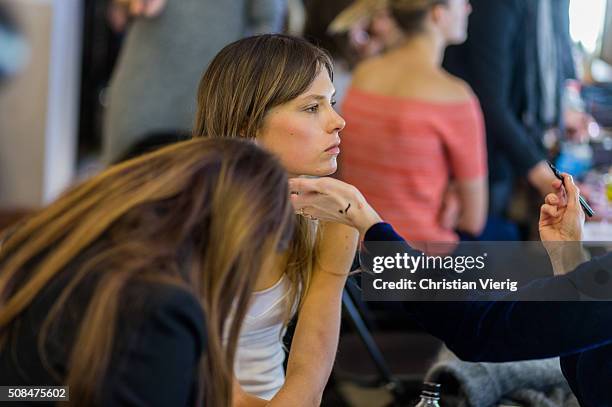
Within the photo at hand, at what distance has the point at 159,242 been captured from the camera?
1.16m

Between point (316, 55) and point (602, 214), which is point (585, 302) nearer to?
point (316, 55)

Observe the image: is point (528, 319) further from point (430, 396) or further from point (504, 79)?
point (504, 79)

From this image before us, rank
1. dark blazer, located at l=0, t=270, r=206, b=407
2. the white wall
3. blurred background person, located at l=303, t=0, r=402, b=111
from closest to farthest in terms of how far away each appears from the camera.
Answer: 1. dark blazer, located at l=0, t=270, r=206, b=407
2. blurred background person, located at l=303, t=0, r=402, b=111
3. the white wall

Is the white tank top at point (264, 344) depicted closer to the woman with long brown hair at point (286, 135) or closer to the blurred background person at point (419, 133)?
the woman with long brown hair at point (286, 135)

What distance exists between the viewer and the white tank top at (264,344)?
5.90 feet

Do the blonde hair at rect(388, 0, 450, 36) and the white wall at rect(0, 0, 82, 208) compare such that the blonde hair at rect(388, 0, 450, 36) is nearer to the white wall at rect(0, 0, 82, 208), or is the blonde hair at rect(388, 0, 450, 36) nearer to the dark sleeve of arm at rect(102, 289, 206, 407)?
the dark sleeve of arm at rect(102, 289, 206, 407)

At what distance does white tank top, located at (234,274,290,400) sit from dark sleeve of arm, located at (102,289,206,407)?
2.13ft

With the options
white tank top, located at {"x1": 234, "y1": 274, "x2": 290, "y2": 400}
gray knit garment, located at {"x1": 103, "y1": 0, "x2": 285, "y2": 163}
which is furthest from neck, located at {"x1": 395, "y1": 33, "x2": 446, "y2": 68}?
white tank top, located at {"x1": 234, "y1": 274, "x2": 290, "y2": 400}

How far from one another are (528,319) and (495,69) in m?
1.99

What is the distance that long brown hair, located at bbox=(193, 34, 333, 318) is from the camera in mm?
1792

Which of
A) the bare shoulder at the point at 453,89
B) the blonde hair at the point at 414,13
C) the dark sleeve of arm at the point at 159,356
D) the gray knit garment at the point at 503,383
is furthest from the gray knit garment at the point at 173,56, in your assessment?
the dark sleeve of arm at the point at 159,356

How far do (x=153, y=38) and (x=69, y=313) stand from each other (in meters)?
2.20

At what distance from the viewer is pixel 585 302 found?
1467 mm

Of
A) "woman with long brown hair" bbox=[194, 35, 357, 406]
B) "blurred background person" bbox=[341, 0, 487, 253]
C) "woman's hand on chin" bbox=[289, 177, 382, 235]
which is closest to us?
"woman's hand on chin" bbox=[289, 177, 382, 235]
